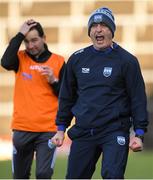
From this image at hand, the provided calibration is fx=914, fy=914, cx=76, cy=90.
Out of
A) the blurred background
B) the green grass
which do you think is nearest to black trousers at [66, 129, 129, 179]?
the green grass

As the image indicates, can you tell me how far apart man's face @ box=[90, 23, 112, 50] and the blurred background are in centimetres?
1668

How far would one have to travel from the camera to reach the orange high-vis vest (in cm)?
920

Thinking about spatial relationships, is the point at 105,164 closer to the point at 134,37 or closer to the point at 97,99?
the point at 97,99

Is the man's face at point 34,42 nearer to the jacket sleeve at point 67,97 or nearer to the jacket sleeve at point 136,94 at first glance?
the jacket sleeve at point 67,97

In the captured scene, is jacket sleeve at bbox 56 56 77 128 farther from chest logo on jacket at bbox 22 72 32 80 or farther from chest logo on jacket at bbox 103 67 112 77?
chest logo on jacket at bbox 22 72 32 80

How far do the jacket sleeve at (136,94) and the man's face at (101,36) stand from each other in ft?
0.85

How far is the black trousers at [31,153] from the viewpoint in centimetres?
920

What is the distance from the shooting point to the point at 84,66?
766 cm

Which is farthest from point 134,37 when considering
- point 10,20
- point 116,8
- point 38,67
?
point 38,67

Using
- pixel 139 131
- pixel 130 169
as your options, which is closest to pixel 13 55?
pixel 139 131

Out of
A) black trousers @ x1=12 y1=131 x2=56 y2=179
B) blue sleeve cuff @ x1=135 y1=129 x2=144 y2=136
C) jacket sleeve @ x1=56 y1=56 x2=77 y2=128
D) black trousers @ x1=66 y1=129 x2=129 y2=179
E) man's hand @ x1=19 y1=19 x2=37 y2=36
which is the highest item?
man's hand @ x1=19 y1=19 x2=37 y2=36

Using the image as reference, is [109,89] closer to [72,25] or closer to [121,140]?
[121,140]

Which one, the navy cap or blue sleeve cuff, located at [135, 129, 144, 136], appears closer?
blue sleeve cuff, located at [135, 129, 144, 136]

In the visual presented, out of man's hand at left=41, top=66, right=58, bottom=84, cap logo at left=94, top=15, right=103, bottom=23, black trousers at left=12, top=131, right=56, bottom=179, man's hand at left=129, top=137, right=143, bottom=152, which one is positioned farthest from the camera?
black trousers at left=12, top=131, right=56, bottom=179
